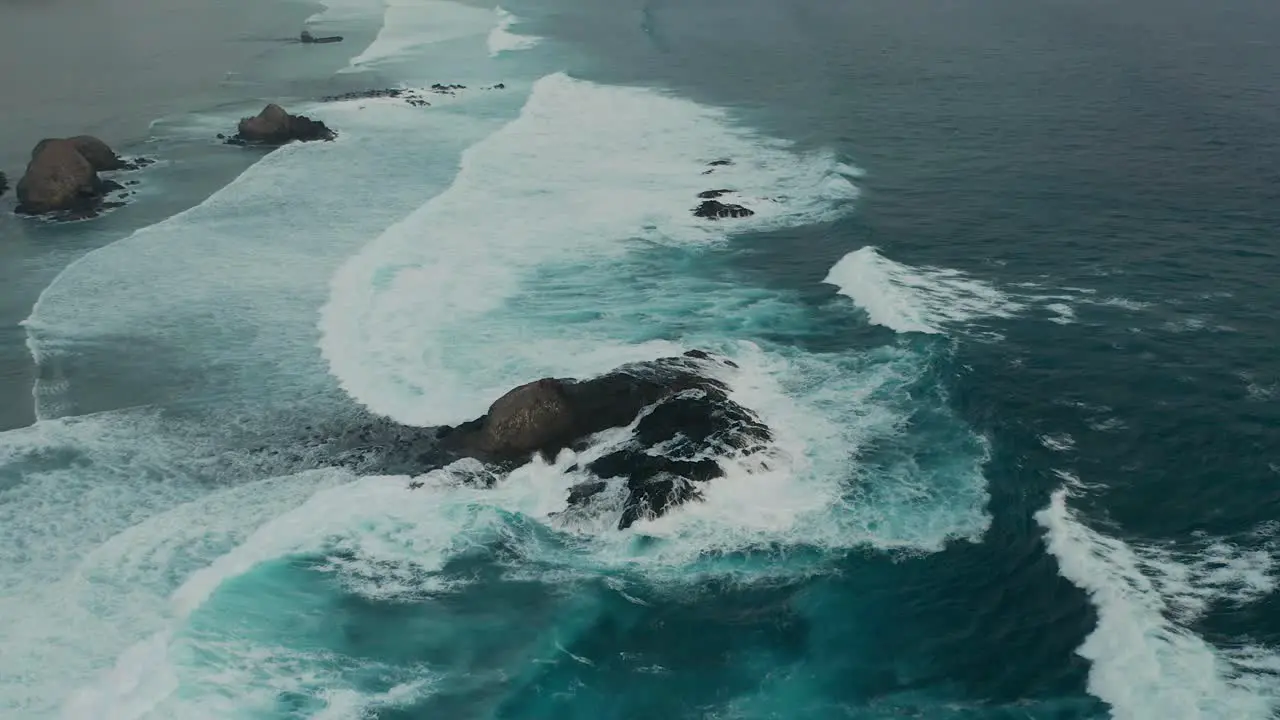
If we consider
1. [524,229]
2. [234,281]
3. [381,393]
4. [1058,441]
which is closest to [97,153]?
[234,281]

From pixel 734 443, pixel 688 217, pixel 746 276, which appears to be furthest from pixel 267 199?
pixel 734 443

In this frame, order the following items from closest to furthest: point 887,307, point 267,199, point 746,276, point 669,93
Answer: point 887,307 → point 746,276 → point 267,199 → point 669,93

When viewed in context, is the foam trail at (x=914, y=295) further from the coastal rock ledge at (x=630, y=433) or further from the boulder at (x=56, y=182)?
the boulder at (x=56, y=182)

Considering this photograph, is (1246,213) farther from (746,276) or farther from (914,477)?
(914,477)

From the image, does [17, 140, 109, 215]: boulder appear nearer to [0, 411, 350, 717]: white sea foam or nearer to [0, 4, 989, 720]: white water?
[0, 4, 989, 720]: white water

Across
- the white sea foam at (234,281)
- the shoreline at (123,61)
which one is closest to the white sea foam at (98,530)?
the white sea foam at (234,281)

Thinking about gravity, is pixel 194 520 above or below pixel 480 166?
below

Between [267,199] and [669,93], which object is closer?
[267,199]
